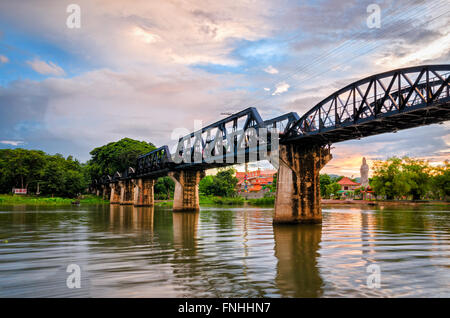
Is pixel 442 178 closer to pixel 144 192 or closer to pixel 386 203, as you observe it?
pixel 386 203

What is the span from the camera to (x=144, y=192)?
287 ft

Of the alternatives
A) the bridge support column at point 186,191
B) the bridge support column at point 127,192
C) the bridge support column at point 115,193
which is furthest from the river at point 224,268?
the bridge support column at point 115,193

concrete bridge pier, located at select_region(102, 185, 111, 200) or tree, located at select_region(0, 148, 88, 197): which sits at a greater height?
tree, located at select_region(0, 148, 88, 197)

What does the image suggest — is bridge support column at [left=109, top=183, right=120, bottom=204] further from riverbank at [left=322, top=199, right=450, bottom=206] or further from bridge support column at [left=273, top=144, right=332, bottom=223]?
bridge support column at [left=273, top=144, right=332, bottom=223]

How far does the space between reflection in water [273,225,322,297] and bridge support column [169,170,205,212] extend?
4130cm

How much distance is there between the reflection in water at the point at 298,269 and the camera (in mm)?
9844

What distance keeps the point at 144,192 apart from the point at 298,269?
7863cm

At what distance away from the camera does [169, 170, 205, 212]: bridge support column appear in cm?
6065

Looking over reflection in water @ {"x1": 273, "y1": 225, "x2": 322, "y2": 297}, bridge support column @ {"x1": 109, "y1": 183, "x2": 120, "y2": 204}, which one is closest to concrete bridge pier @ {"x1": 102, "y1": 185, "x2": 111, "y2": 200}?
bridge support column @ {"x1": 109, "y1": 183, "x2": 120, "y2": 204}

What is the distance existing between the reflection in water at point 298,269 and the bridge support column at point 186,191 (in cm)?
4130

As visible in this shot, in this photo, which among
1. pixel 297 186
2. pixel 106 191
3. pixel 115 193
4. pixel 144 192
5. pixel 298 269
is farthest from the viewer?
pixel 106 191

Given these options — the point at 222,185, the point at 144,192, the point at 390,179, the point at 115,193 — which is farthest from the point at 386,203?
the point at 115,193

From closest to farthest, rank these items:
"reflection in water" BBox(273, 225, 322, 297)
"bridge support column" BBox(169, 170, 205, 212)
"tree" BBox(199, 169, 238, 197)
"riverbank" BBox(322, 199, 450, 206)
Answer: "reflection in water" BBox(273, 225, 322, 297), "bridge support column" BBox(169, 170, 205, 212), "riverbank" BBox(322, 199, 450, 206), "tree" BBox(199, 169, 238, 197)
